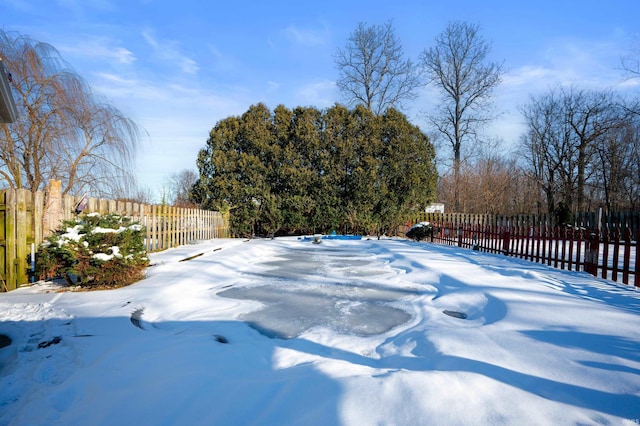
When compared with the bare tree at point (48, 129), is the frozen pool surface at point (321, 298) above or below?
below

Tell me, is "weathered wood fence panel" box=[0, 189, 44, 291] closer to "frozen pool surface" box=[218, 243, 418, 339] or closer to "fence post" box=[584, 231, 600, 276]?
"frozen pool surface" box=[218, 243, 418, 339]

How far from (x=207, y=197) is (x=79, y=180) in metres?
9.83

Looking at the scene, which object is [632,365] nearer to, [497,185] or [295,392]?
[295,392]

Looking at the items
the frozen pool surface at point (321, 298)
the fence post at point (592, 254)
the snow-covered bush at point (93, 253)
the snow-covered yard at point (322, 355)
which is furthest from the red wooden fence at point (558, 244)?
Result: the snow-covered bush at point (93, 253)

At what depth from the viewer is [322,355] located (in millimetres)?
3084

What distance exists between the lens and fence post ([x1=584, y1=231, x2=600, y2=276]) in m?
6.65

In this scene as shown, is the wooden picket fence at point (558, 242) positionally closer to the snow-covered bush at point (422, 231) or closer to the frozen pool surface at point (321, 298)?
the snow-covered bush at point (422, 231)

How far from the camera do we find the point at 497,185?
2620 centimetres

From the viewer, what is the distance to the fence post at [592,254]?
6.65 meters

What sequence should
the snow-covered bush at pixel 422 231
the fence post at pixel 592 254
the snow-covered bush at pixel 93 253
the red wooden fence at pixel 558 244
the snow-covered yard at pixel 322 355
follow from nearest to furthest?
the snow-covered yard at pixel 322 355 → the snow-covered bush at pixel 93 253 → the red wooden fence at pixel 558 244 → the fence post at pixel 592 254 → the snow-covered bush at pixel 422 231

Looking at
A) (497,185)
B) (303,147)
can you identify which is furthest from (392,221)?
(497,185)

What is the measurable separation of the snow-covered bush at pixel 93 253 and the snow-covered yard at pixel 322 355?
357 mm

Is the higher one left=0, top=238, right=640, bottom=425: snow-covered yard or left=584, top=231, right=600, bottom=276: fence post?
left=584, top=231, right=600, bottom=276: fence post

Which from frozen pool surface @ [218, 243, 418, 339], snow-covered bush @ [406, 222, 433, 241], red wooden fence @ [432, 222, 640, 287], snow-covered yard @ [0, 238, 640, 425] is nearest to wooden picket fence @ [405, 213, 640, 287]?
red wooden fence @ [432, 222, 640, 287]
